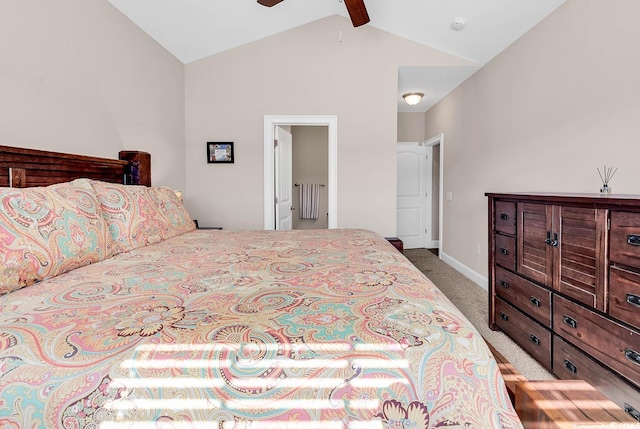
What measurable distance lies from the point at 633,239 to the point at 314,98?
3063 millimetres

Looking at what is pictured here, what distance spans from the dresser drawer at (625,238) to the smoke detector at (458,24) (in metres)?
2.32

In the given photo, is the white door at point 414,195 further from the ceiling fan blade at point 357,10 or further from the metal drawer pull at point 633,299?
the metal drawer pull at point 633,299

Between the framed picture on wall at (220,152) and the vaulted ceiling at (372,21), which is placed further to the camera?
the framed picture on wall at (220,152)

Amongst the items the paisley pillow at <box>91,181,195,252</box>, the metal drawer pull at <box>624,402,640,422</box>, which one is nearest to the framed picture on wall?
the paisley pillow at <box>91,181,195,252</box>

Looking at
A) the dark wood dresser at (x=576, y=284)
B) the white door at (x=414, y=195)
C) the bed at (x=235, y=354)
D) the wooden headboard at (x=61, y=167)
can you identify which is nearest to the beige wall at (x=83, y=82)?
the wooden headboard at (x=61, y=167)

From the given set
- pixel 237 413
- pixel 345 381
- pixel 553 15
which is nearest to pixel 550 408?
pixel 345 381

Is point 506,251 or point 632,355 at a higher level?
point 506,251

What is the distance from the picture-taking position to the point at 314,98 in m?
3.62

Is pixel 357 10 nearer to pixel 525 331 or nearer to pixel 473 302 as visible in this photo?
pixel 525 331

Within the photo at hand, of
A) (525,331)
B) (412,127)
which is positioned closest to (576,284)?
(525,331)

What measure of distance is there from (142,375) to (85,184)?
140cm

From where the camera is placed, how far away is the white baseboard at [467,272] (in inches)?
138

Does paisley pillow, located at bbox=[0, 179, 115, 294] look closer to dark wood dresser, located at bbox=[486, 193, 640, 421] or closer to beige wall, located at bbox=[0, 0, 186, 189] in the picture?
beige wall, located at bbox=[0, 0, 186, 189]

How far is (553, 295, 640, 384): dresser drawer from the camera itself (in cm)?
134
